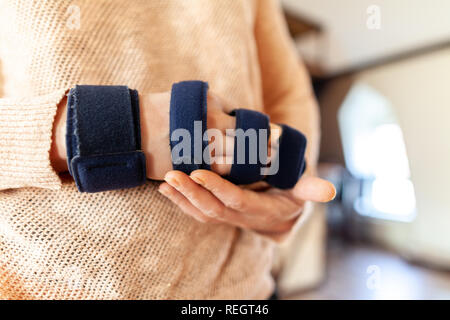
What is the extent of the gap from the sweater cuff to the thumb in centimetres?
21

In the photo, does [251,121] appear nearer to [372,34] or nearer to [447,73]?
[447,73]

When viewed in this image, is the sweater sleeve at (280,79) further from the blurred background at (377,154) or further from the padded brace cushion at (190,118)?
the blurred background at (377,154)

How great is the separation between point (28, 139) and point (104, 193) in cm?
7

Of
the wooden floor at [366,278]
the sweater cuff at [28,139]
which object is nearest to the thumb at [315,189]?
the sweater cuff at [28,139]

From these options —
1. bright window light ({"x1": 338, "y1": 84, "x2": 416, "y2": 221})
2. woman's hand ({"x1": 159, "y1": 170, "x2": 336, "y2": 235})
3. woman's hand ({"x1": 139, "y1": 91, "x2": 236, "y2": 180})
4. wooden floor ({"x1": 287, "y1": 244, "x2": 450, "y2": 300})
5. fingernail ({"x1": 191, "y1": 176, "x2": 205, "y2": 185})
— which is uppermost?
woman's hand ({"x1": 139, "y1": 91, "x2": 236, "y2": 180})

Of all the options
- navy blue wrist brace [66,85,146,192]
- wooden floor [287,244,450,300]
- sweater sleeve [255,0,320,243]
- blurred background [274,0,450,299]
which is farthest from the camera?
blurred background [274,0,450,299]

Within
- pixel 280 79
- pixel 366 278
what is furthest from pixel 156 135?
pixel 366 278

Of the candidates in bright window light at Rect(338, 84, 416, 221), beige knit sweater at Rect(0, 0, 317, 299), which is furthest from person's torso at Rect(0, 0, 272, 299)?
bright window light at Rect(338, 84, 416, 221)

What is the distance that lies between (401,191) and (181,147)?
164cm

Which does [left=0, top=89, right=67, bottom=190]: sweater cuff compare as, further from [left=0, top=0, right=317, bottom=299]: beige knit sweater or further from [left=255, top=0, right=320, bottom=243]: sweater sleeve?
[left=255, top=0, right=320, bottom=243]: sweater sleeve

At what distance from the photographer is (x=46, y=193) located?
232mm

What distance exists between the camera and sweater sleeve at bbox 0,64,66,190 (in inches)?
7.9

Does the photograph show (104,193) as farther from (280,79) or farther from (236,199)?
(280,79)

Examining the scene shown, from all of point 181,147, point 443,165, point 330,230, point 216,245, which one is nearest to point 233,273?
point 216,245
